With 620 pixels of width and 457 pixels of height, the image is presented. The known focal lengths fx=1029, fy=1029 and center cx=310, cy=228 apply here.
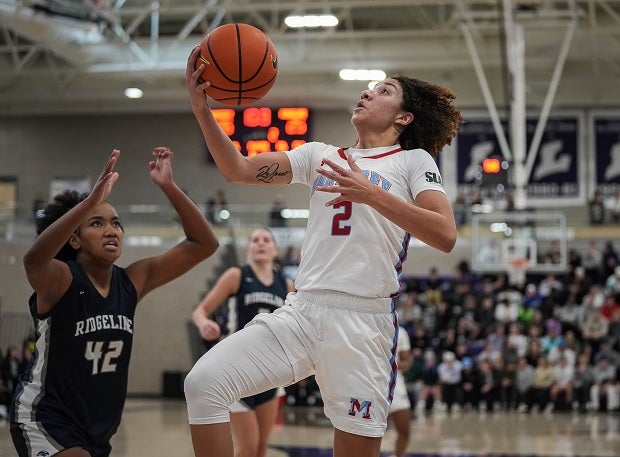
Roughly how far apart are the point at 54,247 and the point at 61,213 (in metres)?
0.61

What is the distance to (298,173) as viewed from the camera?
4453 millimetres

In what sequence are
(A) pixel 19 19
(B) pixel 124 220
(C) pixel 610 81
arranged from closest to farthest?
(A) pixel 19 19, (B) pixel 124 220, (C) pixel 610 81

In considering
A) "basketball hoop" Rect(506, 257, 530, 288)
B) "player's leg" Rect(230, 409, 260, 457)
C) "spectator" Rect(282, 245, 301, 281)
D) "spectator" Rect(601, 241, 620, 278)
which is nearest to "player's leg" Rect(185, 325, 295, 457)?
"player's leg" Rect(230, 409, 260, 457)

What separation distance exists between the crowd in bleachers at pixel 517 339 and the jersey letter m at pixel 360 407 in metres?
13.4

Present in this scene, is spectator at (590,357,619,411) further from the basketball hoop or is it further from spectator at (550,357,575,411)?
the basketball hoop

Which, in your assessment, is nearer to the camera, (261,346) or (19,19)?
(261,346)

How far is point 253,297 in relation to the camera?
7.09 meters

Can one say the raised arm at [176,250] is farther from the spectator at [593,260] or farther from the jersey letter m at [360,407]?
the spectator at [593,260]

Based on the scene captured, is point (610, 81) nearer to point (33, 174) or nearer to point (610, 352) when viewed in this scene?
point (610, 352)

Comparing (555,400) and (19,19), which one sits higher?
(19,19)

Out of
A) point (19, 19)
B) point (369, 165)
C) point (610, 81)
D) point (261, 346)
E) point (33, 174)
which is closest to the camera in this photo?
point (261, 346)

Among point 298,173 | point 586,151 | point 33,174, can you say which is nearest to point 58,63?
point 33,174

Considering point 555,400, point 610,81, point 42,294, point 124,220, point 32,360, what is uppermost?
point 610,81

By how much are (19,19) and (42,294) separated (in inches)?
557
